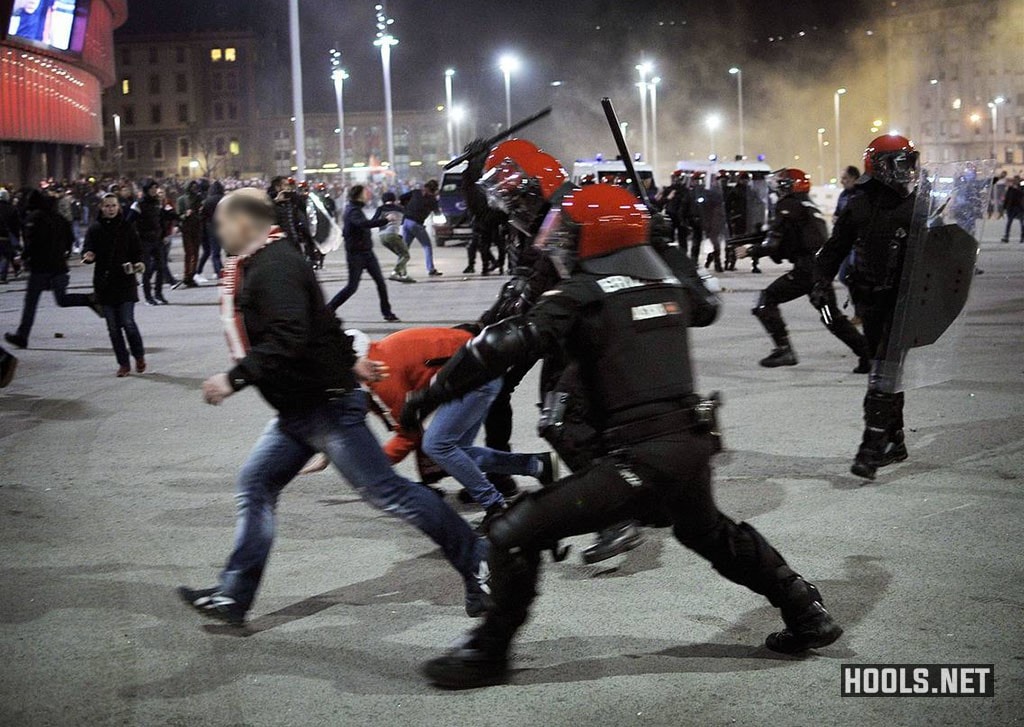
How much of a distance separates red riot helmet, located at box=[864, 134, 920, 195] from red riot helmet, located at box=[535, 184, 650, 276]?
3349 millimetres

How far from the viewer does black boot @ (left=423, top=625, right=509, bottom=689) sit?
403 centimetres

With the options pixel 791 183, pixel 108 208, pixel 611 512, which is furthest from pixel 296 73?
pixel 611 512

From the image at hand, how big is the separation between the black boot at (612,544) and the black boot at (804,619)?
1172mm

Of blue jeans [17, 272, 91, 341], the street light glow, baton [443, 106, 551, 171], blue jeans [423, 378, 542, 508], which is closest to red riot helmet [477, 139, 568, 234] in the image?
blue jeans [423, 378, 542, 508]

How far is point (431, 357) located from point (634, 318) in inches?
85.3

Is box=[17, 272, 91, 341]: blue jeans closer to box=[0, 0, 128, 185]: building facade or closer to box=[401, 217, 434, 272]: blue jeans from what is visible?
box=[401, 217, 434, 272]: blue jeans

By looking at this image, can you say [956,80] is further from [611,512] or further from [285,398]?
[611,512]

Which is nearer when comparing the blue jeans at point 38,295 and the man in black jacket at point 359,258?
the blue jeans at point 38,295

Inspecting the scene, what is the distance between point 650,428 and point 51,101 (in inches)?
1823

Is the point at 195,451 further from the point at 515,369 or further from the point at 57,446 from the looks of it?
the point at 515,369

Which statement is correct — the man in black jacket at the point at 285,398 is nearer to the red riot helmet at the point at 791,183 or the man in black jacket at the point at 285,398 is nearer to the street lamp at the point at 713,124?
the red riot helmet at the point at 791,183

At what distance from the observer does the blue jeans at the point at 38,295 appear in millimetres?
13250

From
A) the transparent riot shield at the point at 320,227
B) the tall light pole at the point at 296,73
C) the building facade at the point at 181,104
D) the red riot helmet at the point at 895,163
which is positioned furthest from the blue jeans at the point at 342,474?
the building facade at the point at 181,104

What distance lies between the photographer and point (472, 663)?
4.02 meters
